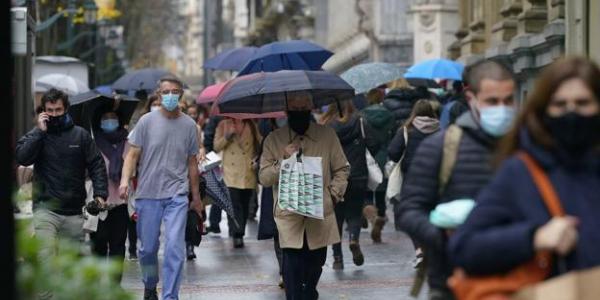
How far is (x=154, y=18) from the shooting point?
86.8 metres

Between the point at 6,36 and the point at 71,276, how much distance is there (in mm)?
1412

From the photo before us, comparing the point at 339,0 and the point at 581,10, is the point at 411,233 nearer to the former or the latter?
the point at 581,10

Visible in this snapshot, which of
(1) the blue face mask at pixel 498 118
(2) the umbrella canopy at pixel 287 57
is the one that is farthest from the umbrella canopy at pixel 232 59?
(1) the blue face mask at pixel 498 118

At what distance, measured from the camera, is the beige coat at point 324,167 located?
1137 centimetres

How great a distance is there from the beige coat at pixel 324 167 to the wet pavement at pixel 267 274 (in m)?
1.91

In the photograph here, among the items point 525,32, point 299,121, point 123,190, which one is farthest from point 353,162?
point 525,32

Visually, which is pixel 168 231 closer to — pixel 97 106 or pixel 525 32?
pixel 97 106

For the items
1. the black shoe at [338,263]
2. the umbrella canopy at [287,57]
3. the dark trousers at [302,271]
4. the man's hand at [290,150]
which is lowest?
the black shoe at [338,263]

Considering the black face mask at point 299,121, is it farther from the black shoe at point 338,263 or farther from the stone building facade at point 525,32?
the stone building facade at point 525,32

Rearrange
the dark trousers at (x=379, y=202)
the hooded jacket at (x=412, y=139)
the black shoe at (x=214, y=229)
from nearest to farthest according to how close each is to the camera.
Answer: the hooded jacket at (x=412, y=139) → the dark trousers at (x=379, y=202) → the black shoe at (x=214, y=229)

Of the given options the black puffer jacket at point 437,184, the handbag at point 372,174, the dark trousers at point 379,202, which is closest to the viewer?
the black puffer jacket at point 437,184

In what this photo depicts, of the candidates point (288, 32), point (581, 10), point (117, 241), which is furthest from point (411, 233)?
point (288, 32)

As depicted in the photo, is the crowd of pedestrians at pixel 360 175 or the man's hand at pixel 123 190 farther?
the man's hand at pixel 123 190

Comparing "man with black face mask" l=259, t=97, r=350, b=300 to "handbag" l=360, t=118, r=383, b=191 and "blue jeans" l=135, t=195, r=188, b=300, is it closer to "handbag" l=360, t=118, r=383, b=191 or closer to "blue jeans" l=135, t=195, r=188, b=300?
"blue jeans" l=135, t=195, r=188, b=300
